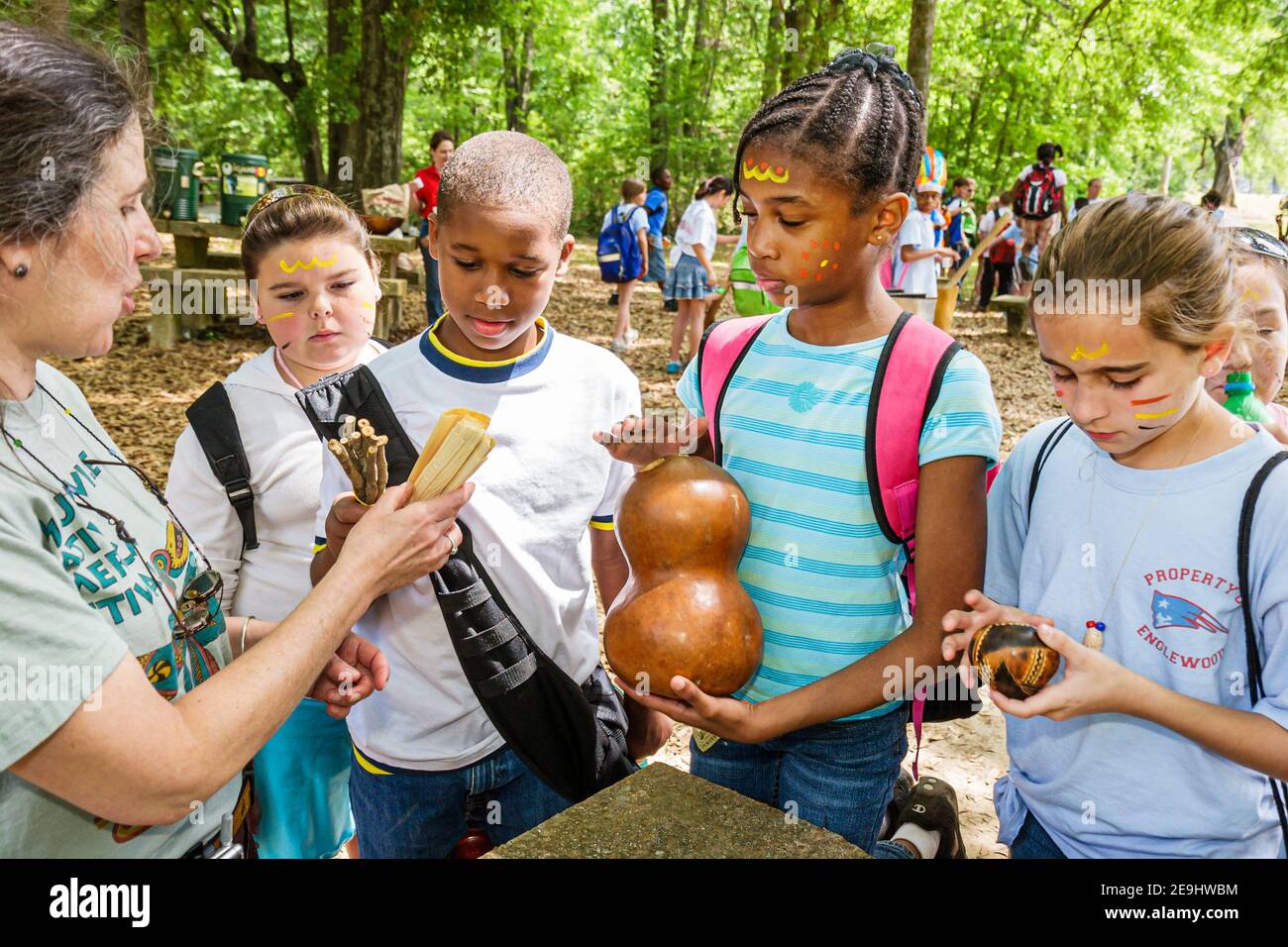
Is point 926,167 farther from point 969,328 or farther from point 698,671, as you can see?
point 698,671

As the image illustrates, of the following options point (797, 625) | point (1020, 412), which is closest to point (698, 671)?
point (797, 625)

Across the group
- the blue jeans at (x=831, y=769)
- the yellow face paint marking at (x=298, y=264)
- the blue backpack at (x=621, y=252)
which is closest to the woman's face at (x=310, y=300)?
the yellow face paint marking at (x=298, y=264)

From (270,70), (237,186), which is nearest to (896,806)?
(237,186)

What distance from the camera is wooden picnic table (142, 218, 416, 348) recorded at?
9.52m

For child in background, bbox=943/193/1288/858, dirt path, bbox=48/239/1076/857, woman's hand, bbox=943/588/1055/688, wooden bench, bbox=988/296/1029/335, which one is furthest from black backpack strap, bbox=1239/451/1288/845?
wooden bench, bbox=988/296/1029/335

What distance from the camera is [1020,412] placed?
32.2 feet

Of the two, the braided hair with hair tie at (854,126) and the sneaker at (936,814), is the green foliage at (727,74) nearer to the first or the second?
the braided hair with hair tie at (854,126)

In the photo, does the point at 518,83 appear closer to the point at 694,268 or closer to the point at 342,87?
the point at 342,87

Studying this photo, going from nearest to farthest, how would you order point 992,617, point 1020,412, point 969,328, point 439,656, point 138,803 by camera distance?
1. point 138,803
2. point 992,617
3. point 439,656
4. point 1020,412
5. point 969,328

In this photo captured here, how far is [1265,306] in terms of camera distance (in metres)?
2.10

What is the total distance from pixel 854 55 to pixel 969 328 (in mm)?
13788

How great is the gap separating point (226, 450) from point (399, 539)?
3.14ft

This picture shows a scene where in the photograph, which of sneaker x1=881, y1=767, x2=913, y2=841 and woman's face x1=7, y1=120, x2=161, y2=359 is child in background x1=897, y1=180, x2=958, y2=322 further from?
woman's face x1=7, y1=120, x2=161, y2=359

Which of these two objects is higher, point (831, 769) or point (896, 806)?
point (831, 769)
